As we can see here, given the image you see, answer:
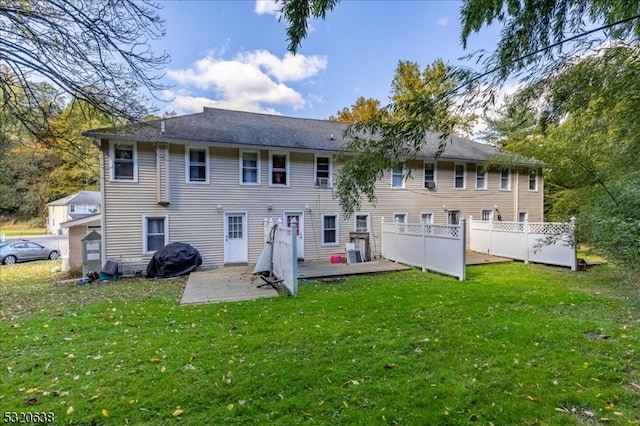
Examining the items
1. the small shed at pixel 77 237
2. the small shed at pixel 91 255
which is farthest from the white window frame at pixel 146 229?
the small shed at pixel 77 237

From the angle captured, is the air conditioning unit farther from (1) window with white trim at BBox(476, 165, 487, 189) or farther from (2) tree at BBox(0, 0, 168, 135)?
(2) tree at BBox(0, 0, 168, 135)

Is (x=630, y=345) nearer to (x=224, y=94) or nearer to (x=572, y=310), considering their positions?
(x=572, y=310)

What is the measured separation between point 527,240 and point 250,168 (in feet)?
31.8

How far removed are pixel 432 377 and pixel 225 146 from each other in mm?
9023

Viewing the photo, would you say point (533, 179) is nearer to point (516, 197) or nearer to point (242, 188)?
point (516, 197)

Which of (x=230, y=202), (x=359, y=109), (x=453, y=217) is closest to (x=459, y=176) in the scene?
(x=453, y=217)

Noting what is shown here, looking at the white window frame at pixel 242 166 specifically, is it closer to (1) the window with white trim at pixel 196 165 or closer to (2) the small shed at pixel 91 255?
(1) the window with white trim at pixel 196 165

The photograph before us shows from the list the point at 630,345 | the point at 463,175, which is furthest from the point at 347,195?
the point at 463,175

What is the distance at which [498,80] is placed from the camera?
123 inches

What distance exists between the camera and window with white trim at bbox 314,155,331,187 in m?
11.8

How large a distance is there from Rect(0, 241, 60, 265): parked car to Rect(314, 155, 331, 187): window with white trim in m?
14.5

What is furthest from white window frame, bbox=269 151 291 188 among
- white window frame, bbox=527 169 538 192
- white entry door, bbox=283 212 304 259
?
white window frame, bbox=527 169 538 192

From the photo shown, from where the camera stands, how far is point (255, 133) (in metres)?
11.3

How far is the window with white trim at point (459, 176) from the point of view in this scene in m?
13.9
